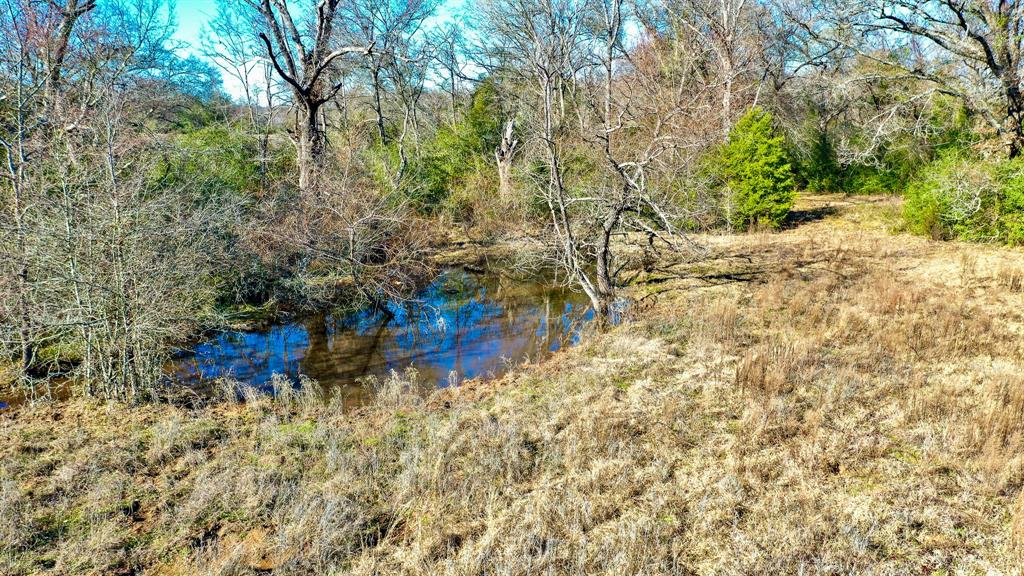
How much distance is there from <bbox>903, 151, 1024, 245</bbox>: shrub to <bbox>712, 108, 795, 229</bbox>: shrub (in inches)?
147

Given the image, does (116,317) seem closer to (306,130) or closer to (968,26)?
(306,130)

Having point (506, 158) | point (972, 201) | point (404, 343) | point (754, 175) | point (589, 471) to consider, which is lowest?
point (589, 471)

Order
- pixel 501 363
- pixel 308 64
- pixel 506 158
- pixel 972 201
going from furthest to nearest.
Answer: pixel 506 158 < pixel 308 64 < pixel 972 201 < pixel 501 363

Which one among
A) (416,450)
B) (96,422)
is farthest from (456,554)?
(96,422)

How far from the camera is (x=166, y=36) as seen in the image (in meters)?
18.6

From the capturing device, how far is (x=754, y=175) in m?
16.8

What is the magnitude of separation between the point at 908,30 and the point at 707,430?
46.6 feet

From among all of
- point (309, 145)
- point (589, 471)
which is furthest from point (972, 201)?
point (309, 145)

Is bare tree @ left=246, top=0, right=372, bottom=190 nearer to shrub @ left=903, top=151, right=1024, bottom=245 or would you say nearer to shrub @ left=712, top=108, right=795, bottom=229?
shrub @ left=712, top=108, right=795, bottom=229

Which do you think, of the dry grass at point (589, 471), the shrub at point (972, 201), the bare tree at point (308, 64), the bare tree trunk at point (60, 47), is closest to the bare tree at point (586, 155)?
the dry grass at point (589, 471)

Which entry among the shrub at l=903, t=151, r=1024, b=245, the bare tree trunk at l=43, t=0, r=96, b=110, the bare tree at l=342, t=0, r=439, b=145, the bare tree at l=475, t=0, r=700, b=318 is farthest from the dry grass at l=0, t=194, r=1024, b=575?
the bare tree at l=342, t=0, r=439, b=145

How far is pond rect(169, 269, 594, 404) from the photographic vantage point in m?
8.41

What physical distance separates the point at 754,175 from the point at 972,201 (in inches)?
229

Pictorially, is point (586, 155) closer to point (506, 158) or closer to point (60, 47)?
point (506, 158)
